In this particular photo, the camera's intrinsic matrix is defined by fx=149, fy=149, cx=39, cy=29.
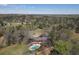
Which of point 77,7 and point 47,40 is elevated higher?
point 77,7

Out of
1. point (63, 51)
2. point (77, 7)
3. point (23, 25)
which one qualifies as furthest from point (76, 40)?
point (23, 25)

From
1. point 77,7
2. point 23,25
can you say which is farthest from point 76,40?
point 23,25

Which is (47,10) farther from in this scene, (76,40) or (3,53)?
(3,53)

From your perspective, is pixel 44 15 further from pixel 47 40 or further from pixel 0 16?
pixel 0 16

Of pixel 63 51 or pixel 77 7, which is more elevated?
pixel 77 7
